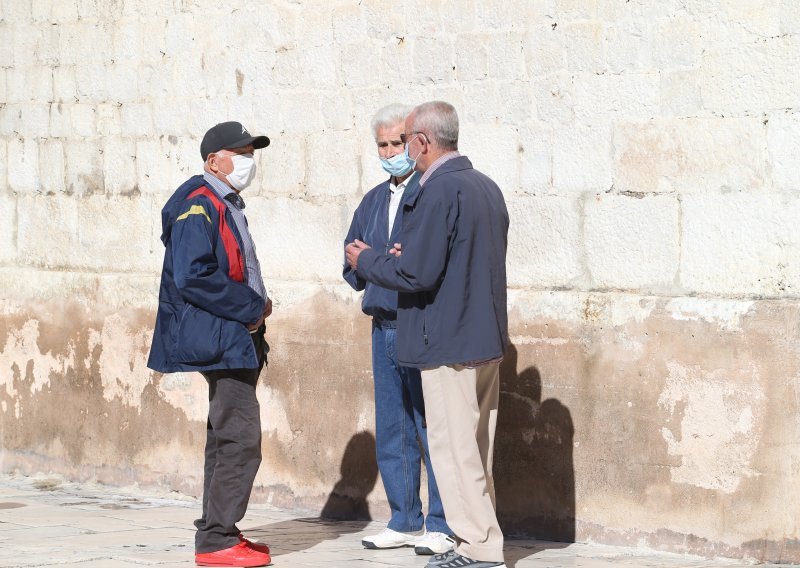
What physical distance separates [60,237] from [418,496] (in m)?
3.38

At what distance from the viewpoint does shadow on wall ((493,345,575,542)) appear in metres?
7.00

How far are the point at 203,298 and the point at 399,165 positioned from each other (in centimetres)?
119

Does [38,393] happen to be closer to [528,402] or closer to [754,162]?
[528,402]

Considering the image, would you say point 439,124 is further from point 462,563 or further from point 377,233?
point 462,563

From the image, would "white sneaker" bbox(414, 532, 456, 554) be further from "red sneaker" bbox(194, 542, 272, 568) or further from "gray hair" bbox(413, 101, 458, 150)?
"gray hair" bbox(413, 101, 458, 150)

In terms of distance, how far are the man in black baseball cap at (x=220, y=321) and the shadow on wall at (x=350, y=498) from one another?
1028mm

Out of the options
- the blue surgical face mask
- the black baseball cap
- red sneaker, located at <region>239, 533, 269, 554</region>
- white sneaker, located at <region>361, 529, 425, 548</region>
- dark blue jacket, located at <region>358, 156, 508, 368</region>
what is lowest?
white sneaker, located at <region>361, 529, 425, 548</region>

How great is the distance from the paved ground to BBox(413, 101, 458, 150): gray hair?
1810mm

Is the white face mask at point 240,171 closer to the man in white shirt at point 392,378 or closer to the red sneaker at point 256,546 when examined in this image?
the man in white shirt at point 392,378

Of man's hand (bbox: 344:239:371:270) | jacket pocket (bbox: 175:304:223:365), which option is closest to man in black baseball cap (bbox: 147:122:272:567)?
jacket pocket (bbox: 175:304:223:365)

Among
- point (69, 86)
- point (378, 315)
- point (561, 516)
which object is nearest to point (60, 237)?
point (69, 86)

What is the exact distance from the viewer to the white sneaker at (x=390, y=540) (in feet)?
22.7

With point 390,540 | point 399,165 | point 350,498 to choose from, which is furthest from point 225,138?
point 350,498

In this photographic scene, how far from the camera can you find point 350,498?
7797mm
